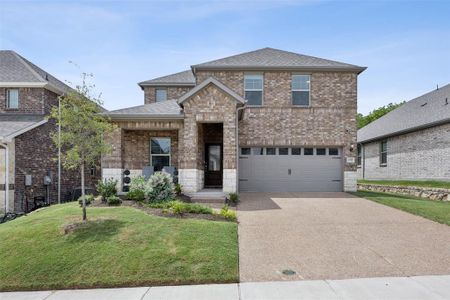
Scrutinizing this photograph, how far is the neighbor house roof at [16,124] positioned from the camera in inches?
531

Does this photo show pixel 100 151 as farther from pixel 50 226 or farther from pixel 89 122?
pixel 50 226

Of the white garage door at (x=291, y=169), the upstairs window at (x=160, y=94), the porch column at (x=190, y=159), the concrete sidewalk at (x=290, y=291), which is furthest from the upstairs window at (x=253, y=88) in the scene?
the concrete sidewalk at (x=290, y=291)

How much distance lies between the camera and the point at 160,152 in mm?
15305

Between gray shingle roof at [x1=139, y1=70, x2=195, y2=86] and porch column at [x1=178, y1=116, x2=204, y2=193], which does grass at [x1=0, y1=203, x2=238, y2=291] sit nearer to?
porch column at [x1=178, y1=116, x2=204, y2=193]

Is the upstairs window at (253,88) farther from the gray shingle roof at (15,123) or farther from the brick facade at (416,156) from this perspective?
the gray shingle roof at (15,123)

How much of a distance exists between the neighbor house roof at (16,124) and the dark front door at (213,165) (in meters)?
7.86

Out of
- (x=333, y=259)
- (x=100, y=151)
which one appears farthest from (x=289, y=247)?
(x=100, y=151)

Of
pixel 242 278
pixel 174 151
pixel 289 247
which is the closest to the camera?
pixel 242 278

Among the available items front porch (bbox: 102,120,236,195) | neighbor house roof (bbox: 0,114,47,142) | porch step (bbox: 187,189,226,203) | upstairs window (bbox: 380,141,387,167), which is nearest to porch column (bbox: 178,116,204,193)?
front porch (bbox: 102,120,236,195)

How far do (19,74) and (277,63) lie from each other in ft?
44.7

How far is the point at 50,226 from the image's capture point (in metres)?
8.07

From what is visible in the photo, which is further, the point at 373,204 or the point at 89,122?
the point at 373,204

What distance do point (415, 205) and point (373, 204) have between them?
1420 mm

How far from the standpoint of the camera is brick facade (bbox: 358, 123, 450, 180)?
1596 centimetres
